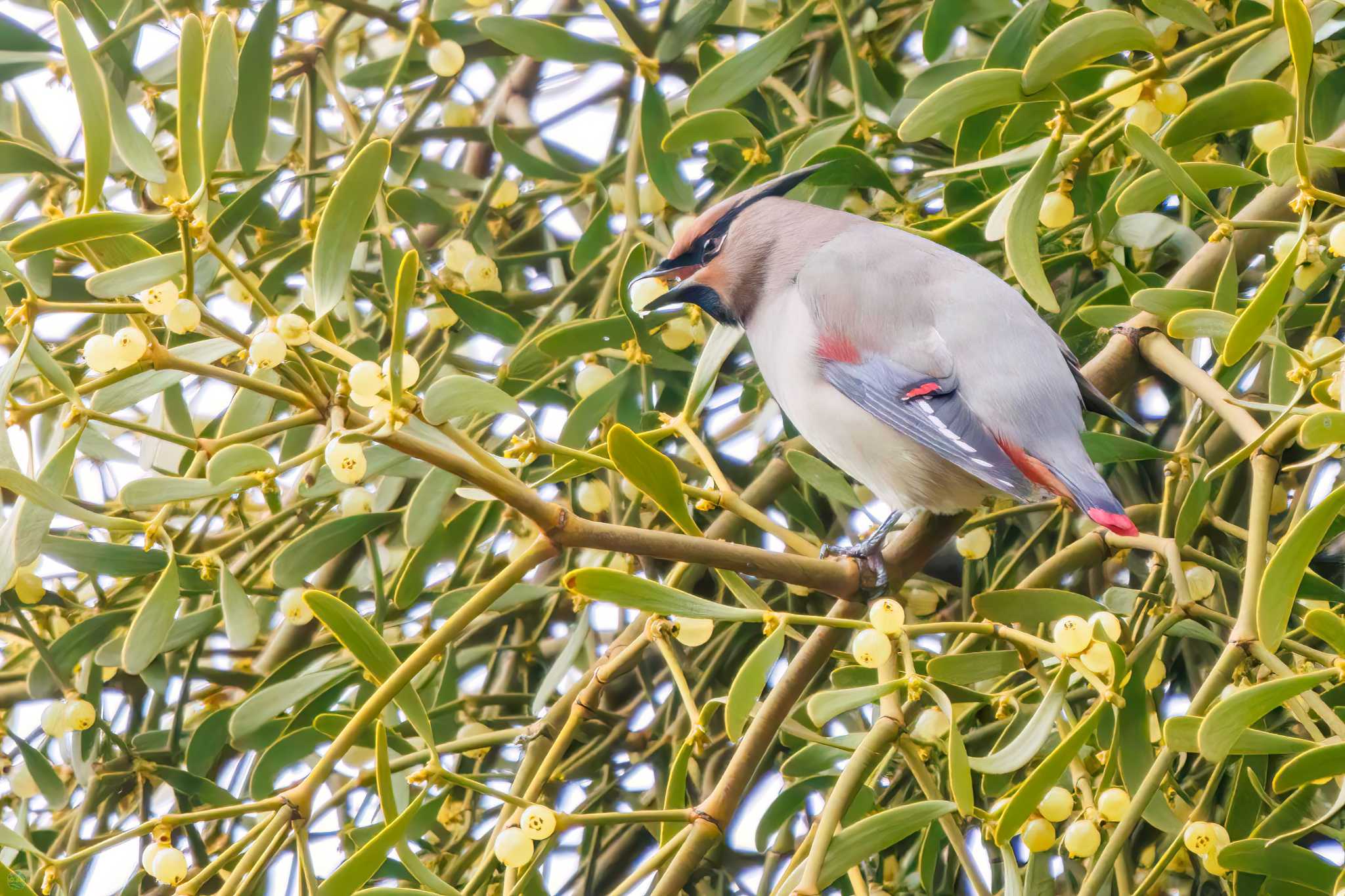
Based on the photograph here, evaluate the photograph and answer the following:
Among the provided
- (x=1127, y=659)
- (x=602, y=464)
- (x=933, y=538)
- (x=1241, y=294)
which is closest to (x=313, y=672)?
(x=602, y=464)

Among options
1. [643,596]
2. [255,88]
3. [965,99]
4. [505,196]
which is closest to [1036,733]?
[643,596]

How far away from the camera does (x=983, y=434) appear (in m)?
1.58

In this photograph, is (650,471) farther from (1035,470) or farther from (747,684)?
(1035,470)

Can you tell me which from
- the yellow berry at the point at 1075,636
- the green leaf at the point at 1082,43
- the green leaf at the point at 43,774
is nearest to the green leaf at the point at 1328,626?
the yellow berry at the point at 1075,636

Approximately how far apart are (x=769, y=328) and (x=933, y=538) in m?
0.44

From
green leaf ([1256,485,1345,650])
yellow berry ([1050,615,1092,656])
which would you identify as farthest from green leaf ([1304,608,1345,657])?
yellow berry ([1050,615,1092,656])

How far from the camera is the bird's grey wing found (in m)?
1.52

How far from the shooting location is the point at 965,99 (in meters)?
1.28

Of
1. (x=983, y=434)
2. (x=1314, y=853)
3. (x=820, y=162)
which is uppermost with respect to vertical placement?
(x=820, y=162)

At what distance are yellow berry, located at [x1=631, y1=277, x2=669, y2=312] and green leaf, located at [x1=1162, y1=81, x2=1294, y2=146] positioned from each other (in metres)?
0.62

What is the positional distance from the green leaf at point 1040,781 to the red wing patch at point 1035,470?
42cm

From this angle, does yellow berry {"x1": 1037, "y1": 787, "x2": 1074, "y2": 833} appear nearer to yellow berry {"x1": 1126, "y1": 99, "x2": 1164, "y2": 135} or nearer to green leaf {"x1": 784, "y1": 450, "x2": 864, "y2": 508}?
green leaf {"x1": 784, "y1": 450, "x2": 864, "y2": 508}

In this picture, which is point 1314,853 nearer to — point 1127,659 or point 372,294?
point 1127,659

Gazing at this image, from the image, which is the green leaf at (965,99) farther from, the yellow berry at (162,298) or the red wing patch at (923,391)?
the yellow berry at (162,298)
